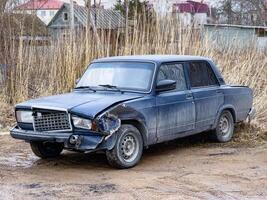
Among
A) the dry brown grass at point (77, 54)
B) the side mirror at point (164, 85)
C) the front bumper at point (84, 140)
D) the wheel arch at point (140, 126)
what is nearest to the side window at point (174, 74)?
the side mirror at point (164, 85)

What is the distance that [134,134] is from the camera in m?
7.09

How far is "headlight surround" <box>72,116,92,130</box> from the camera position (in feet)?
21.8

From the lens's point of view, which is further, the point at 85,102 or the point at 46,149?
the point at 46,149

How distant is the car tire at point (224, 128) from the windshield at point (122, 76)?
187 cm

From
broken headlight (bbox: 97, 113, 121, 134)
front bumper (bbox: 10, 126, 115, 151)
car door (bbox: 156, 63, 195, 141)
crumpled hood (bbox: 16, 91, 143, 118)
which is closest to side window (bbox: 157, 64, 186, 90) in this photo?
car door (bbox: 156, 63, 195, 141)

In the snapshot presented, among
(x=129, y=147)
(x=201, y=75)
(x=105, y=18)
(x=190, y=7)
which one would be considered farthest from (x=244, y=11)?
(x=129, y=147)

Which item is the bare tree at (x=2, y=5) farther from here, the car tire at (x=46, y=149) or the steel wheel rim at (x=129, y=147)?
the steel wheel rim at (x=129, y=147)

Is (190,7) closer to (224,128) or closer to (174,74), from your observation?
(224,128)

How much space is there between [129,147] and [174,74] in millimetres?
1588

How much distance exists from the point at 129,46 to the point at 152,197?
7.13m

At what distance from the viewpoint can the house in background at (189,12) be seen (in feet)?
44.3

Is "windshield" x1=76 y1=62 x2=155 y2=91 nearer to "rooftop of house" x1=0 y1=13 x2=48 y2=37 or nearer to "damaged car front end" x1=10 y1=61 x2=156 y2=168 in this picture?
"damaged car front end" x1=10 y1=61 x2=156 y2=168

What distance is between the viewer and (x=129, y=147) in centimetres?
710

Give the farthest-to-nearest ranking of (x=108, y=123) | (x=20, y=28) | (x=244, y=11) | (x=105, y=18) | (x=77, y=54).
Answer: (x=244, y=11)
(x=105, y=18)
(x=20, y=28)
(x=77, y=54)
(x=108, y=123)
